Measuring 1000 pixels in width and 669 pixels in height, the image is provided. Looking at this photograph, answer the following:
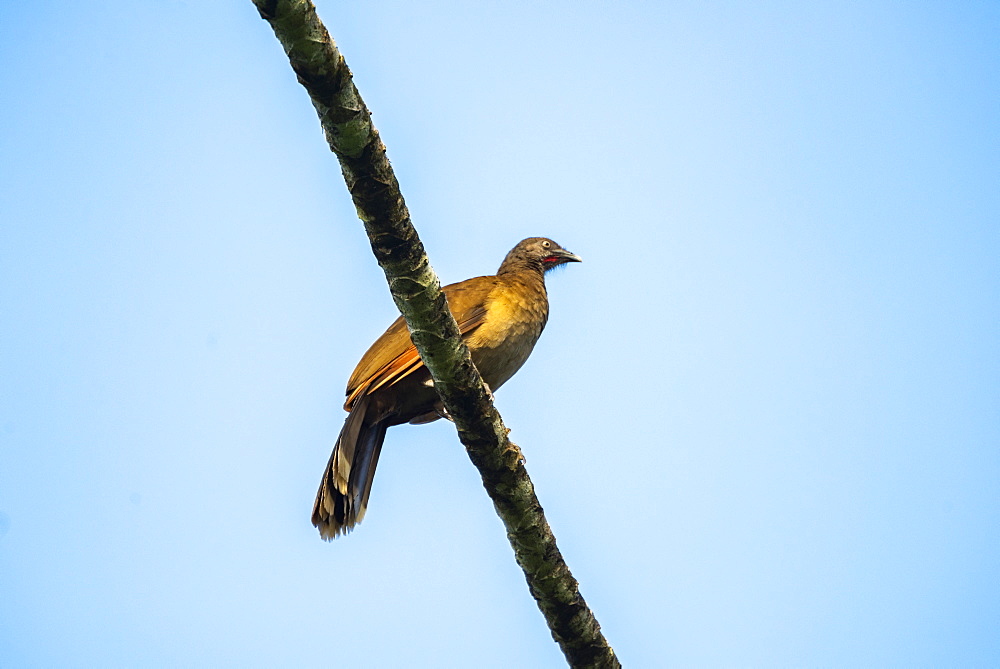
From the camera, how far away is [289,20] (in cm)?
235

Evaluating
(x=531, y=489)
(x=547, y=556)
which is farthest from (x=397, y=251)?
(x=547, y=556)

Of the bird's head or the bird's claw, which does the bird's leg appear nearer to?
the bird's claw

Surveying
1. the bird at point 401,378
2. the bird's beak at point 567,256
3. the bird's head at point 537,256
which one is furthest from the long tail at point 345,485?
the bird's beak at point 567,256

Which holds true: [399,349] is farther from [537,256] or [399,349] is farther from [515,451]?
[537,256]

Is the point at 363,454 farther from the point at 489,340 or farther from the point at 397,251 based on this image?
the point at 397,251

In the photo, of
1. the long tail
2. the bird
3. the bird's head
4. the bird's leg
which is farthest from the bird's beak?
the bird's leg

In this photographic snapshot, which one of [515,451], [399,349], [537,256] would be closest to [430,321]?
[515,451]

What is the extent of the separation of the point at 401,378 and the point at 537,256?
1855 millimetres

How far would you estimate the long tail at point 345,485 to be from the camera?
429 centimetres

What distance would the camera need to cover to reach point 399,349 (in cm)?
451

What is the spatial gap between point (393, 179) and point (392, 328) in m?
2.18

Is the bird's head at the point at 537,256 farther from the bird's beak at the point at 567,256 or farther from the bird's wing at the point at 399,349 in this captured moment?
the bird's wing at the point at 399,349

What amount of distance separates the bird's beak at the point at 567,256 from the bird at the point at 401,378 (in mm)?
1027

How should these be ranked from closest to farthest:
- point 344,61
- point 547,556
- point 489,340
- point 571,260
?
point 344,61, point 547,556, point 489,340, point 571,260
